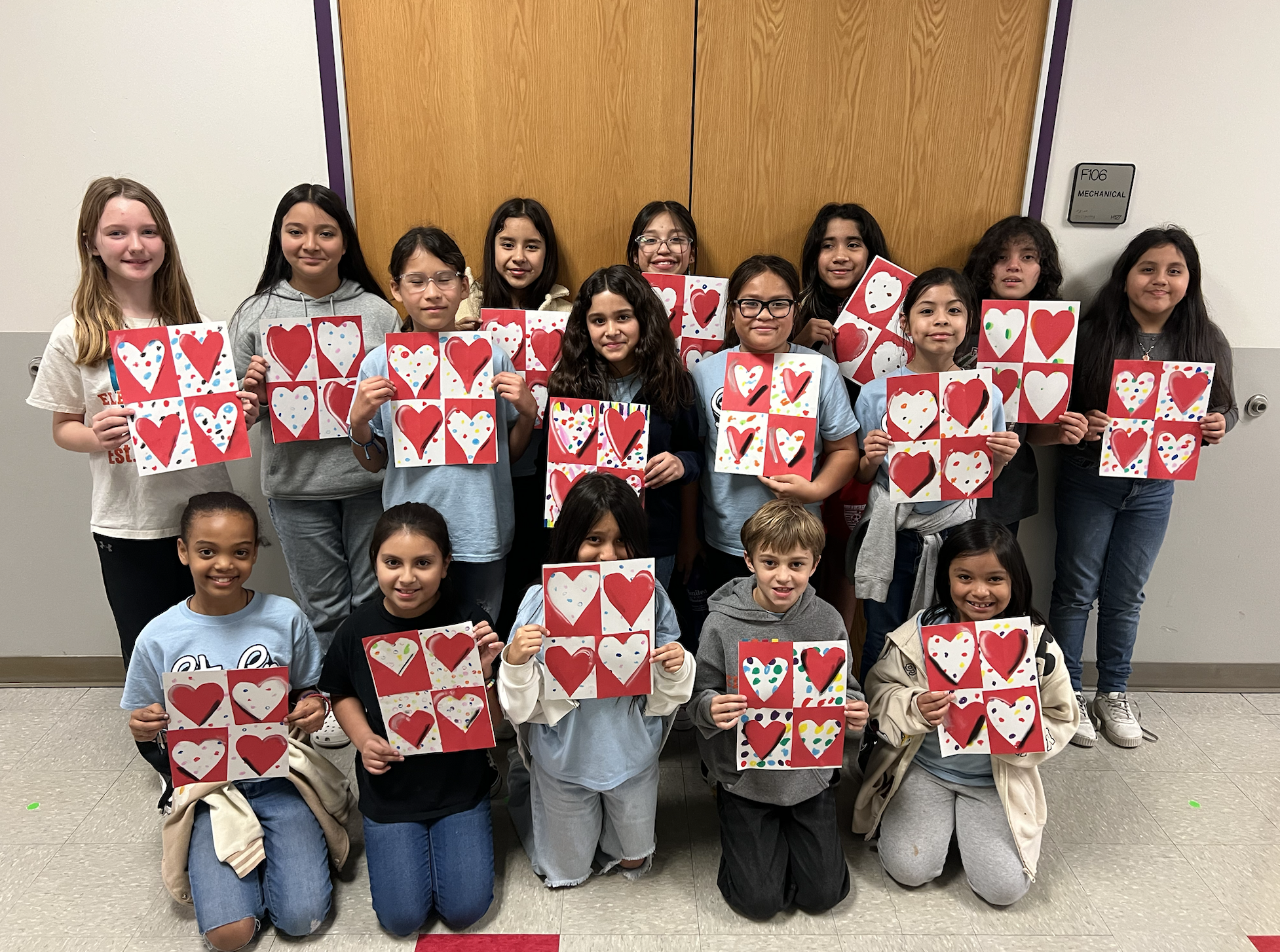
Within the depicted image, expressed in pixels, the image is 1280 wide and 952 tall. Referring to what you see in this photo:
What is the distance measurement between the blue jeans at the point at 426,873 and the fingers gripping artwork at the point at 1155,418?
200 cm

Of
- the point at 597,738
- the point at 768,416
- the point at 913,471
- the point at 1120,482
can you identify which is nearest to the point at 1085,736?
the point at 1120,482

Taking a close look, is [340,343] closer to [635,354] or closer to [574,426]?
[574,426]

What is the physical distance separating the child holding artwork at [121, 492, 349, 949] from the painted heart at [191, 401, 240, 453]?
0.18 m

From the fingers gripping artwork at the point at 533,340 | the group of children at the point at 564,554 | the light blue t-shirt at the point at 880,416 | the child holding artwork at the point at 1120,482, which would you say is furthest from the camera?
the child holding artwork at the point at 1120,482

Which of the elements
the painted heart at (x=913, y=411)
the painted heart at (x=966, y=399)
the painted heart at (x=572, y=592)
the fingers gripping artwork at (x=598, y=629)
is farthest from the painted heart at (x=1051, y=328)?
the painted heart at (x=572, y=592)

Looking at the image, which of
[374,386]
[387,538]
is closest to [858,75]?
[374,386]

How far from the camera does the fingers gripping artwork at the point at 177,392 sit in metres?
1.97

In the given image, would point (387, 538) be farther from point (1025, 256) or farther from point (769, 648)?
point (1025, 256)

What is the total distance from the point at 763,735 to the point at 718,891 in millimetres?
422

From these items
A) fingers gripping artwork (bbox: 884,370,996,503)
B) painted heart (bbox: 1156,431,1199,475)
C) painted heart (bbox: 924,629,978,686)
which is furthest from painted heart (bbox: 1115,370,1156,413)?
painted heart (bbox: 924,629,978,686)

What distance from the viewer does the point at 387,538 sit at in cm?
181

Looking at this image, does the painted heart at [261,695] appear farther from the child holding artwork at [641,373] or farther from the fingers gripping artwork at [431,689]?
the child holding artwork at [641,373]

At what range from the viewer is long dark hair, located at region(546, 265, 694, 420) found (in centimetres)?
207

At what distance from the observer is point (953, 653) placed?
1.91 metres
